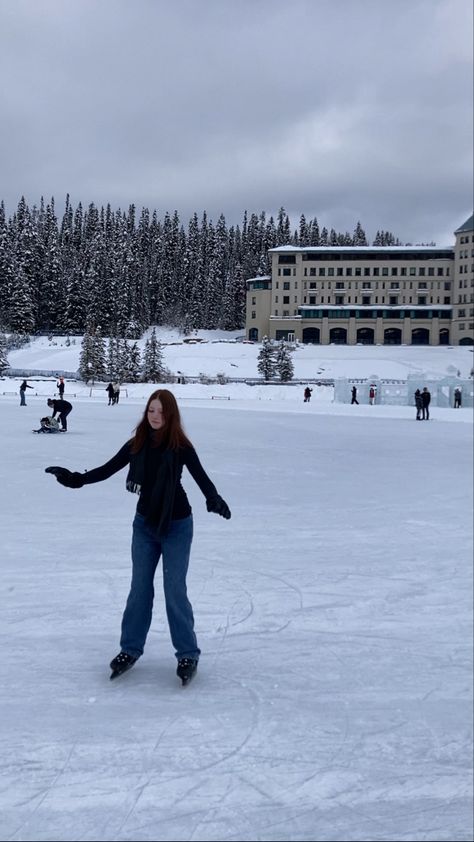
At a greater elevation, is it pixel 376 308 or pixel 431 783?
pixel 376 308

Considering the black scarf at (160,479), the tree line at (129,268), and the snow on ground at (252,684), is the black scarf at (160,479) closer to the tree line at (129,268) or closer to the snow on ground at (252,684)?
the snow on ground at (252,684)

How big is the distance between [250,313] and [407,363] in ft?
91.7

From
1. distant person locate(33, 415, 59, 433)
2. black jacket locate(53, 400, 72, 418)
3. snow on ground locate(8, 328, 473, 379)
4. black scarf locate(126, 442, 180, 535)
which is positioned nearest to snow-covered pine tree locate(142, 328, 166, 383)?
snow on ground locate(8, 328, 473, 379)

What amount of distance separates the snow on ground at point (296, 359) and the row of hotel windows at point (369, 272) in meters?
11.9

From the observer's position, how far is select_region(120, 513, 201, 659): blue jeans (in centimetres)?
270

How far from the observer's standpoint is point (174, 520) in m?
2.62

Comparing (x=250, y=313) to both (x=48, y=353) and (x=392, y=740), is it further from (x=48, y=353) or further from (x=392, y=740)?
(x=392, y=740)

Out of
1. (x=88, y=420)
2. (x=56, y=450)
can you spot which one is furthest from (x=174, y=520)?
(x=88, y=420)

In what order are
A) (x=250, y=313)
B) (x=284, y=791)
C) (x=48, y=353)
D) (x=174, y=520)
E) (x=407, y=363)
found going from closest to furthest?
(x=284, y=791) < (x=174, y=520) < (x=407, y=363) < (x=48, y=353) < (x=250, y=313)

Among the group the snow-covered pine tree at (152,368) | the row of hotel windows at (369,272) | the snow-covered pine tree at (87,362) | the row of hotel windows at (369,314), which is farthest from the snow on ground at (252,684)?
the row of hotel windows at (369,272)

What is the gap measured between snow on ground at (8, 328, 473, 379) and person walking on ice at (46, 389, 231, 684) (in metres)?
38.6

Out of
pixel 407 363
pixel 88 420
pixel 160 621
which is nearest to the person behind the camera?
pixel 160 621

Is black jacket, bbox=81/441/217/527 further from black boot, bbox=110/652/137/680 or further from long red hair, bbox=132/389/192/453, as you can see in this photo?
black boot, bbox=110/652/137/680

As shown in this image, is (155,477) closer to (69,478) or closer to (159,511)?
(159,511)
